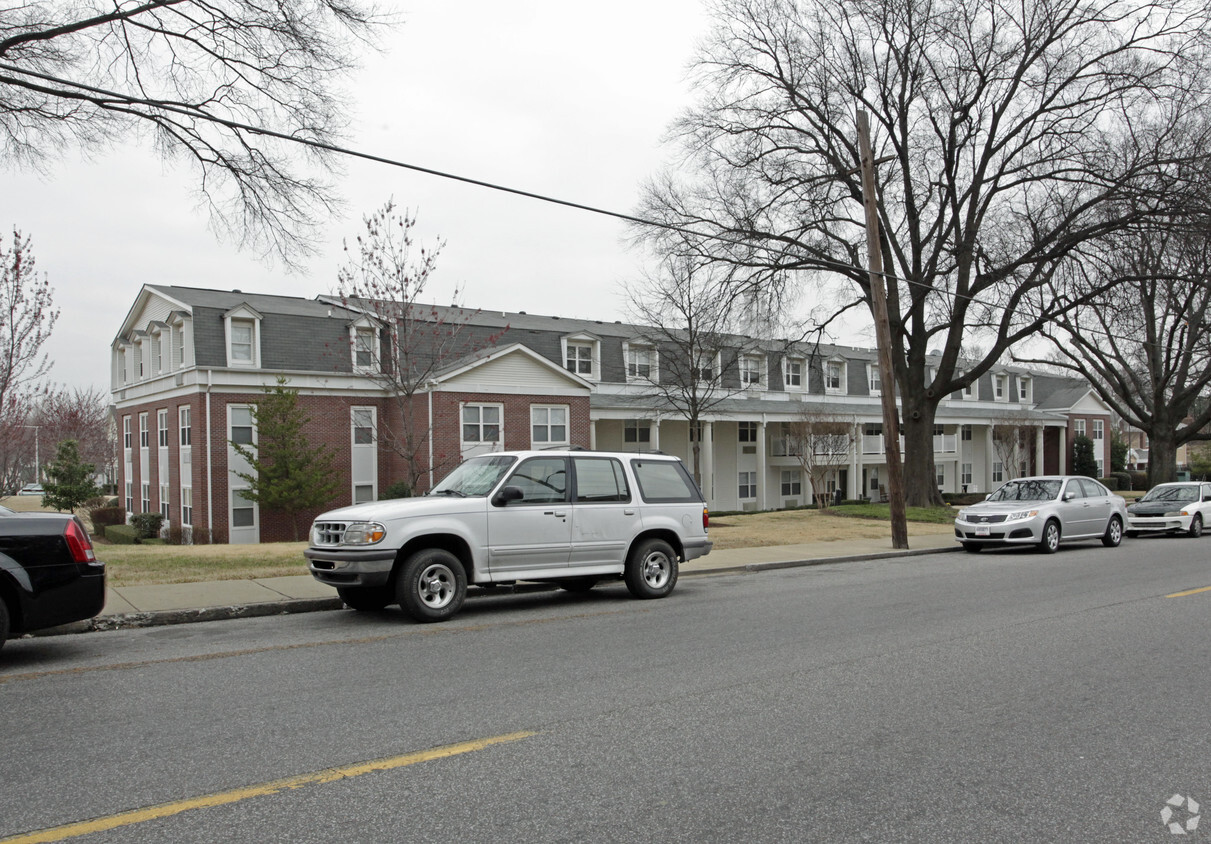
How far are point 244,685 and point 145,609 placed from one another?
3994mm

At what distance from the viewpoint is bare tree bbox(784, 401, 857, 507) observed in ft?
137

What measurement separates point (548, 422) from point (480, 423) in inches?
112

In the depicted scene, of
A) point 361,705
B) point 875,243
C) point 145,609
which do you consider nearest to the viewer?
point 361,705

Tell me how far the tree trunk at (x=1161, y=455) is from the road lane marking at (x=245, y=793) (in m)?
44.6

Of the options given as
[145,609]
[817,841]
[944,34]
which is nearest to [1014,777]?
[817,841]

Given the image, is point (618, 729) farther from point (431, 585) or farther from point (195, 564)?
point (195, 564)

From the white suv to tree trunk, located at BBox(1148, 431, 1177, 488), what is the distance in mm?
38202

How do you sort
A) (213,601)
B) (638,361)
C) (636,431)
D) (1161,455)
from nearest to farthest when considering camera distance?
(213,601) < (638,361) < (636,431) < (1161,455)

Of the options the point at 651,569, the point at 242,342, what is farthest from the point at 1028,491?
the point at 242,342

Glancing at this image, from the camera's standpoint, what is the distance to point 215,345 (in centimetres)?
2959

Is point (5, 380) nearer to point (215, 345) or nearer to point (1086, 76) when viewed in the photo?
point (215, 345)

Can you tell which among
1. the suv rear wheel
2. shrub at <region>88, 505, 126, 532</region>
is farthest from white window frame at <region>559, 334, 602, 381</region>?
the suv rear wheel

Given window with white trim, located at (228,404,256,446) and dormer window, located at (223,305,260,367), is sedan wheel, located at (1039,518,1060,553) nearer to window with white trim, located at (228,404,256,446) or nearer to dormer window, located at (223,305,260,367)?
window with white trim, located at (228,404,256,446)

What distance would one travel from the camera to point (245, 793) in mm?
4418
